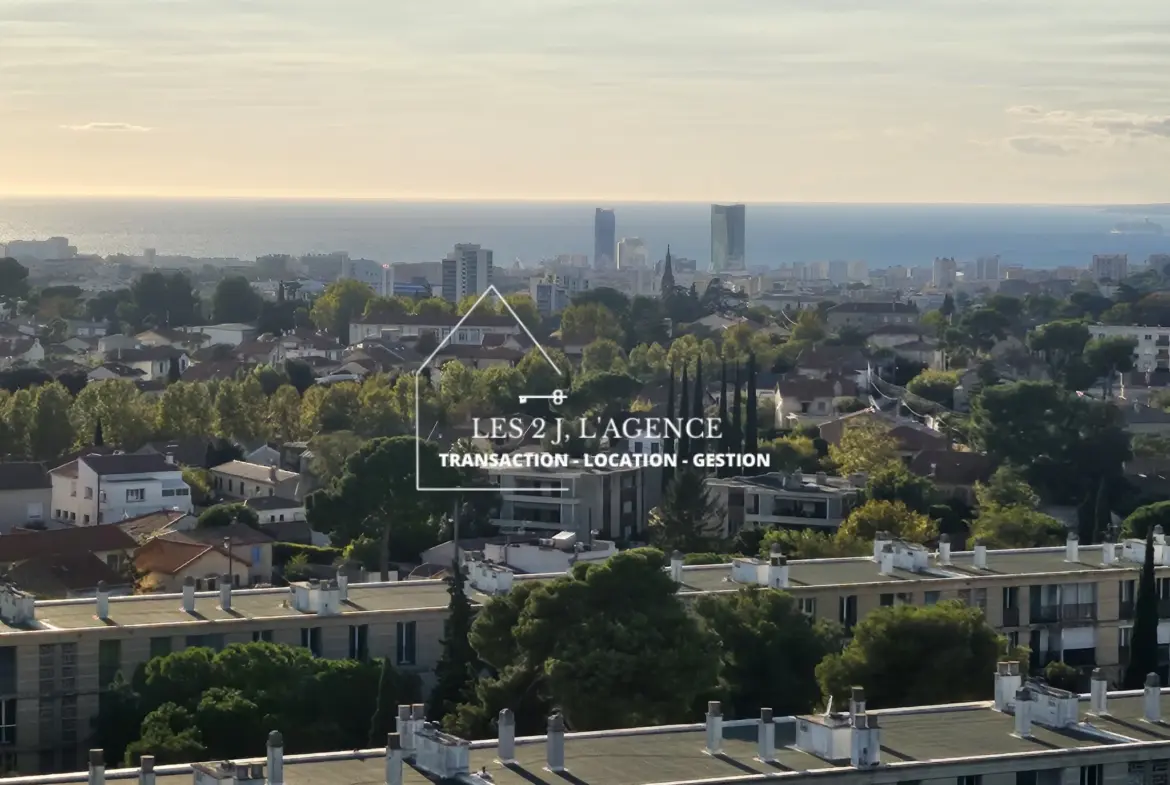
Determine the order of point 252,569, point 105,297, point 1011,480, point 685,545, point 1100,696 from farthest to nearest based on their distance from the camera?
point 105,297
point 1011,480
point 685,545
point 252,569
point 1100,696

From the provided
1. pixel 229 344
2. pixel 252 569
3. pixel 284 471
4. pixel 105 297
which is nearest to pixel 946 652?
pixel 252 569

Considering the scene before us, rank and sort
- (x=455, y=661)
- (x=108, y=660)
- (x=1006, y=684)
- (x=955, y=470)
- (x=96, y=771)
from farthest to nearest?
(x=955, y=470) → (x=108, y=660) → (x=455, y=661) → (x=1006, y=684) → (x=96, y=771)

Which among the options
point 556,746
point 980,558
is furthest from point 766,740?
point 980,558

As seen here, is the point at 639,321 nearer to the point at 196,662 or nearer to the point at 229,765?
the point at 196,662

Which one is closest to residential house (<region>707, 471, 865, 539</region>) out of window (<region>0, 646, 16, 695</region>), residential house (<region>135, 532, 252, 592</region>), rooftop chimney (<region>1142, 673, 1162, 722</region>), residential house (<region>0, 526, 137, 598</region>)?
residential house (<region>135, 532, 252, 592</region>)

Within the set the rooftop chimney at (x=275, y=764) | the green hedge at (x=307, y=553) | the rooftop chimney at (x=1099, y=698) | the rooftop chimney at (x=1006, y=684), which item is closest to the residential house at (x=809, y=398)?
the green hedge at (x=307, y=553)

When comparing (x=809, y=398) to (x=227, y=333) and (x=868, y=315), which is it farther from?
(x=868, y=315)

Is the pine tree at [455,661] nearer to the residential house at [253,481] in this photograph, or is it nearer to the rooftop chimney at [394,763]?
the rooftop chimney at [394,763]
